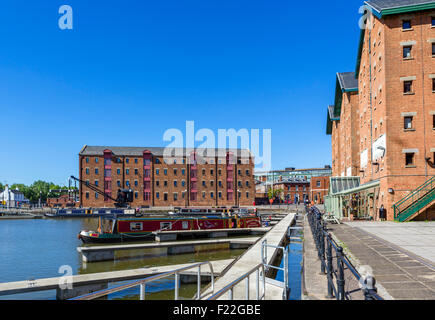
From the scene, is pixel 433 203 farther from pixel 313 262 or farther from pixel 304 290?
pixel 304 290

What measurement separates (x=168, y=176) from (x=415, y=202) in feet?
226

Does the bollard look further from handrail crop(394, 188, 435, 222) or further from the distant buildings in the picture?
the distant buildings

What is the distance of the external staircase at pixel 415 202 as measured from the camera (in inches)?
1049

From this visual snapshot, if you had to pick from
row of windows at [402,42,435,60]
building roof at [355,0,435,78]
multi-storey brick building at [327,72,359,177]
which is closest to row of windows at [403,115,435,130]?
row of windows at [402,42,435,60]

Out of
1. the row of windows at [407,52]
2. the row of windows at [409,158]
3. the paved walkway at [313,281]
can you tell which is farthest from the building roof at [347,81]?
the paved walkway at [313,281]

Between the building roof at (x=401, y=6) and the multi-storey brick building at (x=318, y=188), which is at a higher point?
the building roof at (x=401, y=6)

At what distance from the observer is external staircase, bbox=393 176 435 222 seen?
26.6 metres

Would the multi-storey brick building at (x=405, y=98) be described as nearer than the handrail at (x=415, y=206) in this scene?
No

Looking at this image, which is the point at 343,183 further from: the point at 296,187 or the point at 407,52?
the point at 296,187

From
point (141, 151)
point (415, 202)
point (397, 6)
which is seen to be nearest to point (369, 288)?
point (415, 202)

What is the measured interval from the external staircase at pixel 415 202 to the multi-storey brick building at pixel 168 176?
2559 inches

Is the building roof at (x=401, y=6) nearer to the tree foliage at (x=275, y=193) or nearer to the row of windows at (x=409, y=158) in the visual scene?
the row of windows at (x=409, y=158)
